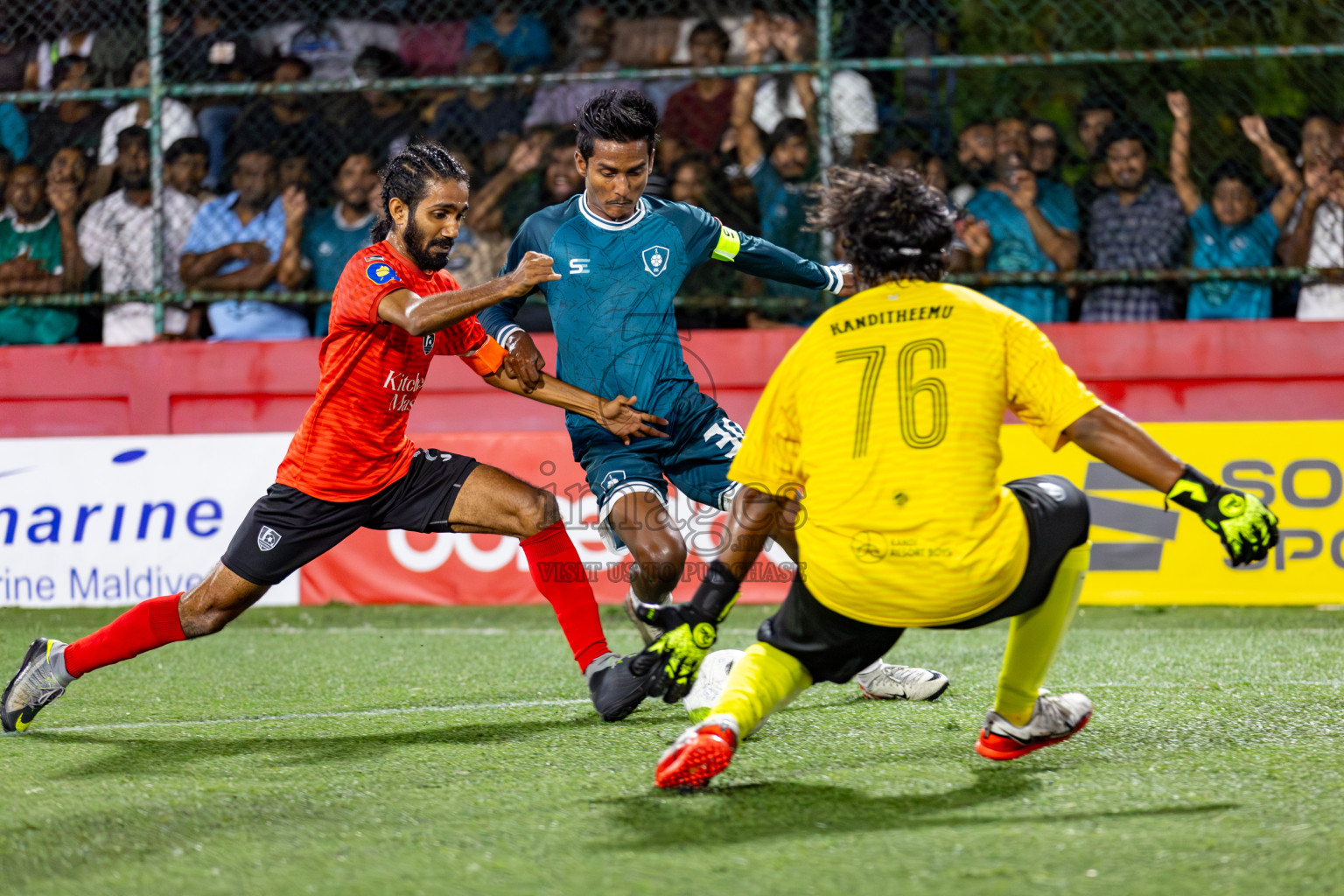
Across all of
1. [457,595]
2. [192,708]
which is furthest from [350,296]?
[457,595]

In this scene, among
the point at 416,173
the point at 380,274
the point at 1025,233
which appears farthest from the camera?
the point at 1025,233

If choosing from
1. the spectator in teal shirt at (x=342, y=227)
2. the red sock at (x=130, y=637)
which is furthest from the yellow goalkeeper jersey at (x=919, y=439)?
the spectator in teal shirt at (x=342, y=227)

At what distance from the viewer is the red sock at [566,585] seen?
183 inches

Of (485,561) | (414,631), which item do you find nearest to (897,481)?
(414,631)

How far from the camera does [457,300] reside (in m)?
4.27

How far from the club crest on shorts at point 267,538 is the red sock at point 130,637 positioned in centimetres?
39

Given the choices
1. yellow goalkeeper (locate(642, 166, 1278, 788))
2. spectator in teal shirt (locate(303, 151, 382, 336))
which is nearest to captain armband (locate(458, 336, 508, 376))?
yellow goalkeeper (locate(642, 166, 1278, 788))

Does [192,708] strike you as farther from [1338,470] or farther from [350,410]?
[1338,470]

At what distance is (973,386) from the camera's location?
10.4ft

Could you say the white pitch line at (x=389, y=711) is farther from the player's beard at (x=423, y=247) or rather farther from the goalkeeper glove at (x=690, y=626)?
the goalkeeper glove at (x=690, y=626)

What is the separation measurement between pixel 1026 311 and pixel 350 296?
17.5ft

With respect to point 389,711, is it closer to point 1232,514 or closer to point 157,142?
point 1232,514

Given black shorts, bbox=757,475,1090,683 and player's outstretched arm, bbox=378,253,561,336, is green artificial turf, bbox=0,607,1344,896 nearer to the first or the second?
black shorts, bbox=757,475,1090,683

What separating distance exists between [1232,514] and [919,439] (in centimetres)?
74
